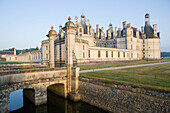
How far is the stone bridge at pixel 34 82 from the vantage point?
942cm

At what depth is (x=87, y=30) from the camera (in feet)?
141

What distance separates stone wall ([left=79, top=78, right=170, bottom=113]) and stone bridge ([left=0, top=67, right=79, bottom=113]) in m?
2.21

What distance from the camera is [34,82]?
11.7 meters

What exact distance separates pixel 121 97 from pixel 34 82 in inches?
324

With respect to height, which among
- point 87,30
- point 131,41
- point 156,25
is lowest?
point 131,41

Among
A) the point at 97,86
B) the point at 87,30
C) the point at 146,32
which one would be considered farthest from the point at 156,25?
the point at 97,86

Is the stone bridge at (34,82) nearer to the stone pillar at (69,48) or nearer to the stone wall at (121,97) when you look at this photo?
the stone pillar at (69,48)

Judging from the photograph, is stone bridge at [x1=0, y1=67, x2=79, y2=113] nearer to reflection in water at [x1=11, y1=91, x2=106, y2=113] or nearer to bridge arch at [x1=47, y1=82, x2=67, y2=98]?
bridge arch at [x1=47, y1=82, x2=67, y2=98]

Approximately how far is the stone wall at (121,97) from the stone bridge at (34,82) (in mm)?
2209

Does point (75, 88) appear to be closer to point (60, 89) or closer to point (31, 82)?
point (60, 89)

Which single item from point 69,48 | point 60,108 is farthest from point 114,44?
point 60,108

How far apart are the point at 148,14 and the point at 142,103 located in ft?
200

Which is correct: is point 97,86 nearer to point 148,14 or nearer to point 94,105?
point 94,105

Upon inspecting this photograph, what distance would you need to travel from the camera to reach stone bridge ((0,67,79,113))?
942 centimetres
